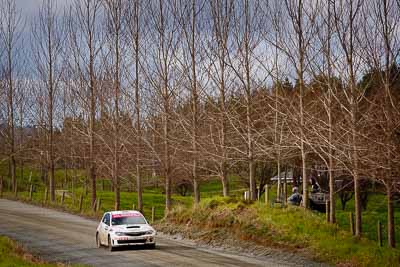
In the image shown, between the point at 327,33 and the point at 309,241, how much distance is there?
6783 millimetres

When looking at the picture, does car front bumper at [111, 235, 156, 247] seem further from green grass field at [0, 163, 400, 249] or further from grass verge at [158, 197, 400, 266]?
green grass field at [0, 163, 400, 249]

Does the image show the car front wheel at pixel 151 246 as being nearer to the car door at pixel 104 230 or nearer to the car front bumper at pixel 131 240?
the car front bumper at pixel 131 240

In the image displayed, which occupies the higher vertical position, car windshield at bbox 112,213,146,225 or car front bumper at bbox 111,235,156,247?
car windshield at bbox 112,213,146,225

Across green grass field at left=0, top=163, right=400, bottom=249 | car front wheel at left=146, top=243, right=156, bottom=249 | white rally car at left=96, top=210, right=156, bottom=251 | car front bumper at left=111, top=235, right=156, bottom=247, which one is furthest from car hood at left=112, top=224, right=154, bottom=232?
green grass field at left=0, top=163, right=400, bottom=249

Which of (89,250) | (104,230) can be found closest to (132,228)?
(104,230)

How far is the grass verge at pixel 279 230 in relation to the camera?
61.2 feet

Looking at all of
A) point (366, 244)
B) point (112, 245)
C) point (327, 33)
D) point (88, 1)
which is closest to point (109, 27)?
point (88, 1)

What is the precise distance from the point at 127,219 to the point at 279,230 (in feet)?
19.5

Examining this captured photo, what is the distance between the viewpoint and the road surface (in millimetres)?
18656

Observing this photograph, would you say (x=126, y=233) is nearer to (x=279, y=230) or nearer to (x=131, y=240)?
(x=131, y=240)

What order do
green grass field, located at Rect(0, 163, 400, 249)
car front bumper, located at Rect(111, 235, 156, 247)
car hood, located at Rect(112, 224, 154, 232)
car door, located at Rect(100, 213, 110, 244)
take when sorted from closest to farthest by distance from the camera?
car front bumper, located at Rect(111, 235, 156, 247) < car hood, located at Rect(112, 224, 154, 232) < car door, located at Rect(100, 213, 110, 244) < green grass field, located at Rect(0, 163, 400, 249)

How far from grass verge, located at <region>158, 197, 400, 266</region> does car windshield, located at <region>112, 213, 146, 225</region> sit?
269 cm

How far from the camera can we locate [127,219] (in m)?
23.6

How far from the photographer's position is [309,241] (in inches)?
799
